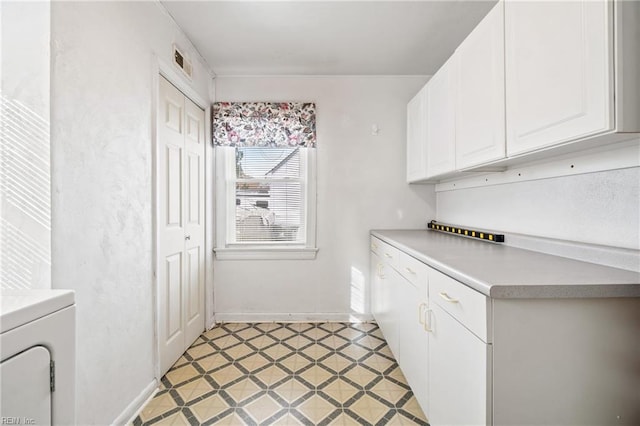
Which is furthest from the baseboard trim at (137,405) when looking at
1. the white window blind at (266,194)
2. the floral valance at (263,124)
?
the floral valance at (263,124)

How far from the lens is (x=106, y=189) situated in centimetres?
139

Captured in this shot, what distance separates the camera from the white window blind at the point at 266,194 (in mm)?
2947

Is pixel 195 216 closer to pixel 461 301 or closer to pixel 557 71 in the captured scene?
pixel 461 301

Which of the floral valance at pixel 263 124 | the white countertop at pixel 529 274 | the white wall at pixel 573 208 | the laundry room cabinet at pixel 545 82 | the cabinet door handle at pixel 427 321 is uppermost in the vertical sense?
the floral valance at pixel 263 124

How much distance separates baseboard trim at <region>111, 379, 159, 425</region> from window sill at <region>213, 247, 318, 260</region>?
1.25 m

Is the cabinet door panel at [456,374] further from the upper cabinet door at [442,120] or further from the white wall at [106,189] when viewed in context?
the white wall at [106,189]

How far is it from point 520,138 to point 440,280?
2.36 feet

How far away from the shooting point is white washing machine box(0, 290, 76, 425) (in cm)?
53

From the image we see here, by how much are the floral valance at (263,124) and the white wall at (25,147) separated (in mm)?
1717

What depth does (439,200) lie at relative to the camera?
2891 millimetres

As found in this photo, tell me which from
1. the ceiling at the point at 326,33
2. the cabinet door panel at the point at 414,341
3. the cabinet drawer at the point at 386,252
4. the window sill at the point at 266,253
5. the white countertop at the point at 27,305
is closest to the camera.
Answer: the white countertop at the point at 27,305

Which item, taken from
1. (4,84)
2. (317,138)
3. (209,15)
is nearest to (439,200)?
(317,138)

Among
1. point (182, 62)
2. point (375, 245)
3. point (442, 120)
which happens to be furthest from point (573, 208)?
point (182, 62)

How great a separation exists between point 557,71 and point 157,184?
2047 mm
